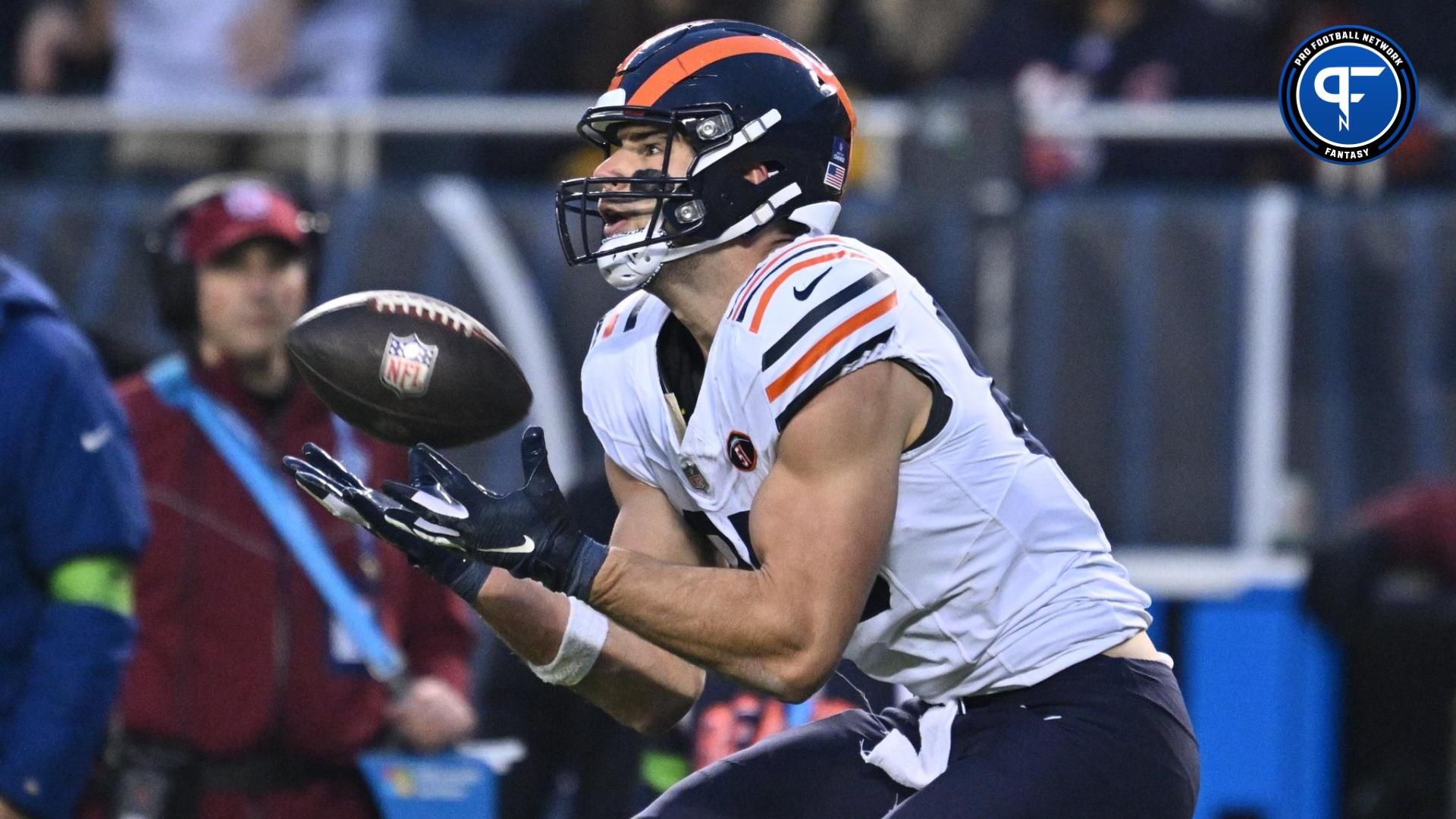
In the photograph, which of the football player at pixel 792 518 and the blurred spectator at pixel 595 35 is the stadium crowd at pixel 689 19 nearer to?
the blurred spectator at pixel 595 35

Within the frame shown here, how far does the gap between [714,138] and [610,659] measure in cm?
78

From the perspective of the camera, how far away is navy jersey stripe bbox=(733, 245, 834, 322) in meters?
2.92

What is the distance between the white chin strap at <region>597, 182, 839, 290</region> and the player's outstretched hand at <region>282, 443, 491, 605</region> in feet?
1.56

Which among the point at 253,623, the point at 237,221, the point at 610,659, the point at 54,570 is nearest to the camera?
the point at 610,659

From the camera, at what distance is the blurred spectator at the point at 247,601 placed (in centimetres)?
415

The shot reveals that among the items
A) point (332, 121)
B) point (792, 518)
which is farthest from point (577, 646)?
point (332, 121)

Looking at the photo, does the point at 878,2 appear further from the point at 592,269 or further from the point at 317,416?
the point at 317,416

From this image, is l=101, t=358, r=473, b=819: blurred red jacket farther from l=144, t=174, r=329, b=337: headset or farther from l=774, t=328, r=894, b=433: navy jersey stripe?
l=774, t=328, r=894, b=433: navy jersey stripe

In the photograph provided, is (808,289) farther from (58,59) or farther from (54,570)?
(58,59)

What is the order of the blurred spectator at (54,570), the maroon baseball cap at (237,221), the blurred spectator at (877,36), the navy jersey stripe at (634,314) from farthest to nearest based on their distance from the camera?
the blurred spectator at (877,36) → the maroon baseball cap at (237,221) → the blurred spectator at (54,570) → the navy jersey stripe at (634,314)

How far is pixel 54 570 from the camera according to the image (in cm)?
372

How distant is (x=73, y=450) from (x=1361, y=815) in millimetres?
3184

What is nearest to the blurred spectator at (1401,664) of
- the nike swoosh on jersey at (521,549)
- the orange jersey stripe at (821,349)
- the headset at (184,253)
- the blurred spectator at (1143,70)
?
the blurred spectator at (1143,70)

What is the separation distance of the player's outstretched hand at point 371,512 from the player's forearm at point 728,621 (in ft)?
0.70
